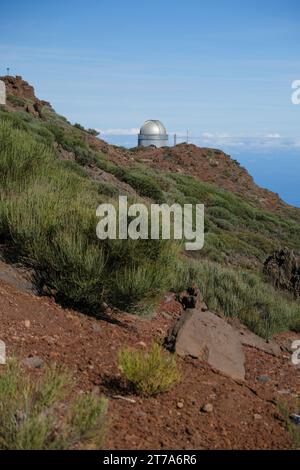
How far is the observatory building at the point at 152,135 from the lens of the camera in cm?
5744

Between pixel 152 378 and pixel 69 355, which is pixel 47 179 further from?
pixel 152 378

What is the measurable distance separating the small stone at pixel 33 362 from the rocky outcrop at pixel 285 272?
26.9ft

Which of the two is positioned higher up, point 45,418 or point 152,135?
point 152,135

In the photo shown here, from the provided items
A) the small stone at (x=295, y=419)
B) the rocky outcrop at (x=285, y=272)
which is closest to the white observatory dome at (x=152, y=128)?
the rocky outcrop at (x=285, y=272)

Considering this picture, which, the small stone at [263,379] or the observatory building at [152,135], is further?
the observatory building at [152,135]

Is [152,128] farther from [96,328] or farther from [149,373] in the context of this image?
[149,373]

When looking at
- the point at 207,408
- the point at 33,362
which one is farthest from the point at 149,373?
the point at 33,362

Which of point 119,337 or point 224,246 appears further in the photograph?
point 224,246

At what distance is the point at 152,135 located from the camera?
5784 centimetres

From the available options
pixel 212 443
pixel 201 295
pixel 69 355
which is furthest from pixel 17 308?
pixel 201 295

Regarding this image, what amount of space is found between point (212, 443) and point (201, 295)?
4914 mm

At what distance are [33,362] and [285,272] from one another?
8863mm

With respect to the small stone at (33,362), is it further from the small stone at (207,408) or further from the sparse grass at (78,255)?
the sparse grass at (78,255)

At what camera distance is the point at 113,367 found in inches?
207
